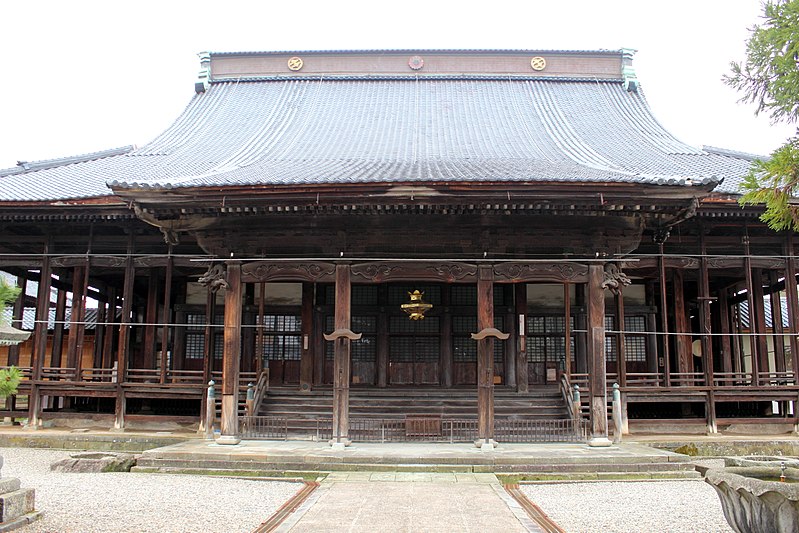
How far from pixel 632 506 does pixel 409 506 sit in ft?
9.61

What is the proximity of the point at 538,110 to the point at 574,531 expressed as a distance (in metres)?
14.9

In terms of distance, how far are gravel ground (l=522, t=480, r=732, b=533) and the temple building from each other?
6.70 feet

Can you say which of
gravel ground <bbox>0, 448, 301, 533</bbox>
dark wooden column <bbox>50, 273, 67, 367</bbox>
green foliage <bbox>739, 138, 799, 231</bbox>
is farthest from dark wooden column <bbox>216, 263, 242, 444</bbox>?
green foliage <bbox>739, 138, 799, 231</bbox>

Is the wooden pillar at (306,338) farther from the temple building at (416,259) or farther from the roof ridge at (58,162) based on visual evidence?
the roof ridge at (58,162)

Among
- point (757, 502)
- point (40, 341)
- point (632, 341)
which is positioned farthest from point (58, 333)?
point (757, 502)

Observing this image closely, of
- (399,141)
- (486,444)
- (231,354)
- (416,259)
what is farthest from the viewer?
(399,141)

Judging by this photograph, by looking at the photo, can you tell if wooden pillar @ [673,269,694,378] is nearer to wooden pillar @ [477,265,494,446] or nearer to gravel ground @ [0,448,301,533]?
wooden pillar @ [477,265,494,446]

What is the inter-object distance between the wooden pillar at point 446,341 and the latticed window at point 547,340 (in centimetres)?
216

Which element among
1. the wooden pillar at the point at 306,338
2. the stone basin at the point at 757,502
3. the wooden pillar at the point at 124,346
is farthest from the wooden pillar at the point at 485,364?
the wooden pillar at the point at 124,346

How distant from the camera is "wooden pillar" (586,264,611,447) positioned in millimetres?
11977

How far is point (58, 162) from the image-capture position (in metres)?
17.8

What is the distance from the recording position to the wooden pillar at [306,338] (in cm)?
1562

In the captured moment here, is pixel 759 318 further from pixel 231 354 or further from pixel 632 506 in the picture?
pixel 231 354

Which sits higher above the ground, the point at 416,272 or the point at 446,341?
the point at 416,272
